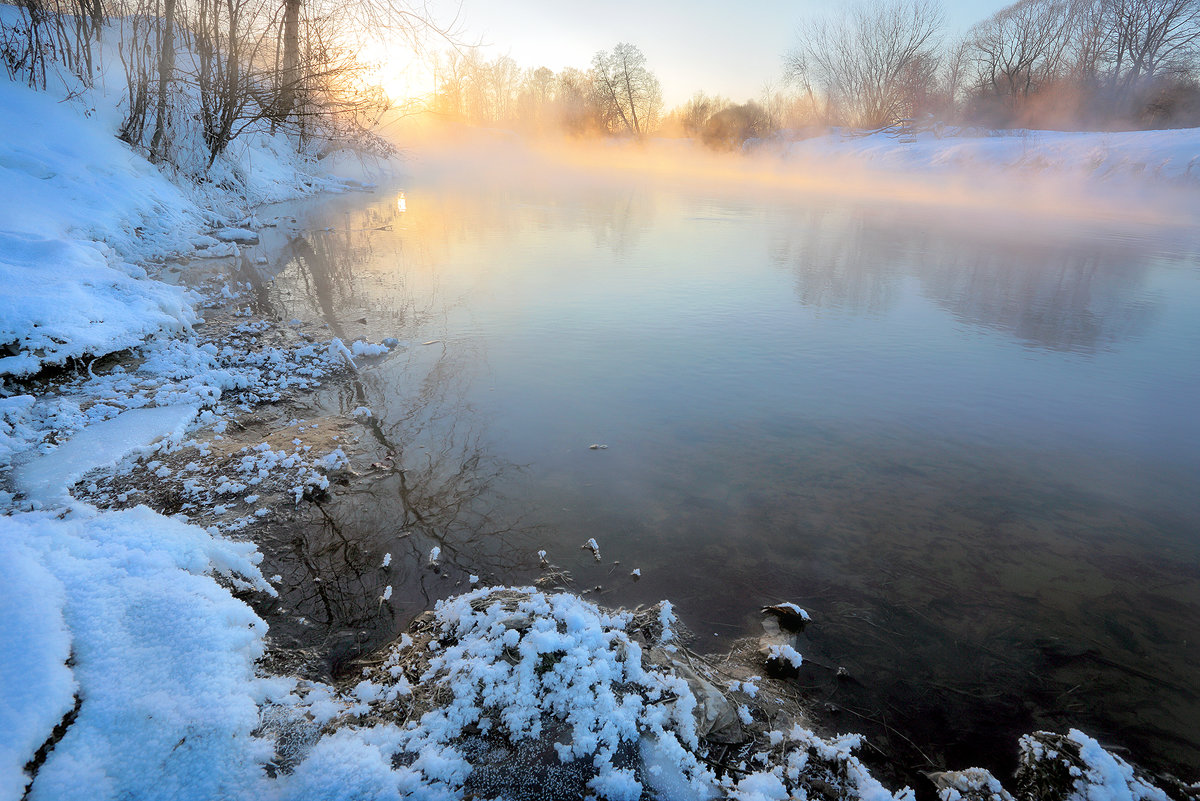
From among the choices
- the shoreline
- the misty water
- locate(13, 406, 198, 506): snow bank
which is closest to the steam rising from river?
the misty water

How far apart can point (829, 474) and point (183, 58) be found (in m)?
14.3

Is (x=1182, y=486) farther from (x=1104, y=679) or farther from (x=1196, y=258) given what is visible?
(x=1196, y=258)

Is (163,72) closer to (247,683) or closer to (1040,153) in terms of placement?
(247,683)

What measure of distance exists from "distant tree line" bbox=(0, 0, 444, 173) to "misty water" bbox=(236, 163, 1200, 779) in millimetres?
3290

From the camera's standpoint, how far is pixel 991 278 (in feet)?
33.0

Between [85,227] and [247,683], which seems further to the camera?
[85,227]

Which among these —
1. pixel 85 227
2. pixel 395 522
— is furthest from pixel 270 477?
pixel 85 227

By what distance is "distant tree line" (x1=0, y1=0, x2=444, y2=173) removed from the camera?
31.6 feet

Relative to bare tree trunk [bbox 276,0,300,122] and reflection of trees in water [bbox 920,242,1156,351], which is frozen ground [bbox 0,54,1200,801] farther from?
bare tree trunk [bbox 276,0,300,122]

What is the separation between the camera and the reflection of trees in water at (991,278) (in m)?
7.94

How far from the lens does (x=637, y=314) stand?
7652 millimetres

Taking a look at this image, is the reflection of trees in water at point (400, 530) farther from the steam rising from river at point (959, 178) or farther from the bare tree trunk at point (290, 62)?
the steam rising from river at point (959, 178)

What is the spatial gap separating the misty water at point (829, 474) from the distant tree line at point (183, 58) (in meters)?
3.29

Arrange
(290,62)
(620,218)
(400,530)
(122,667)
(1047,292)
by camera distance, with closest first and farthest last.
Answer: (122,667)
(400,530)
(1047,292)
(290,62)
(620,218)
